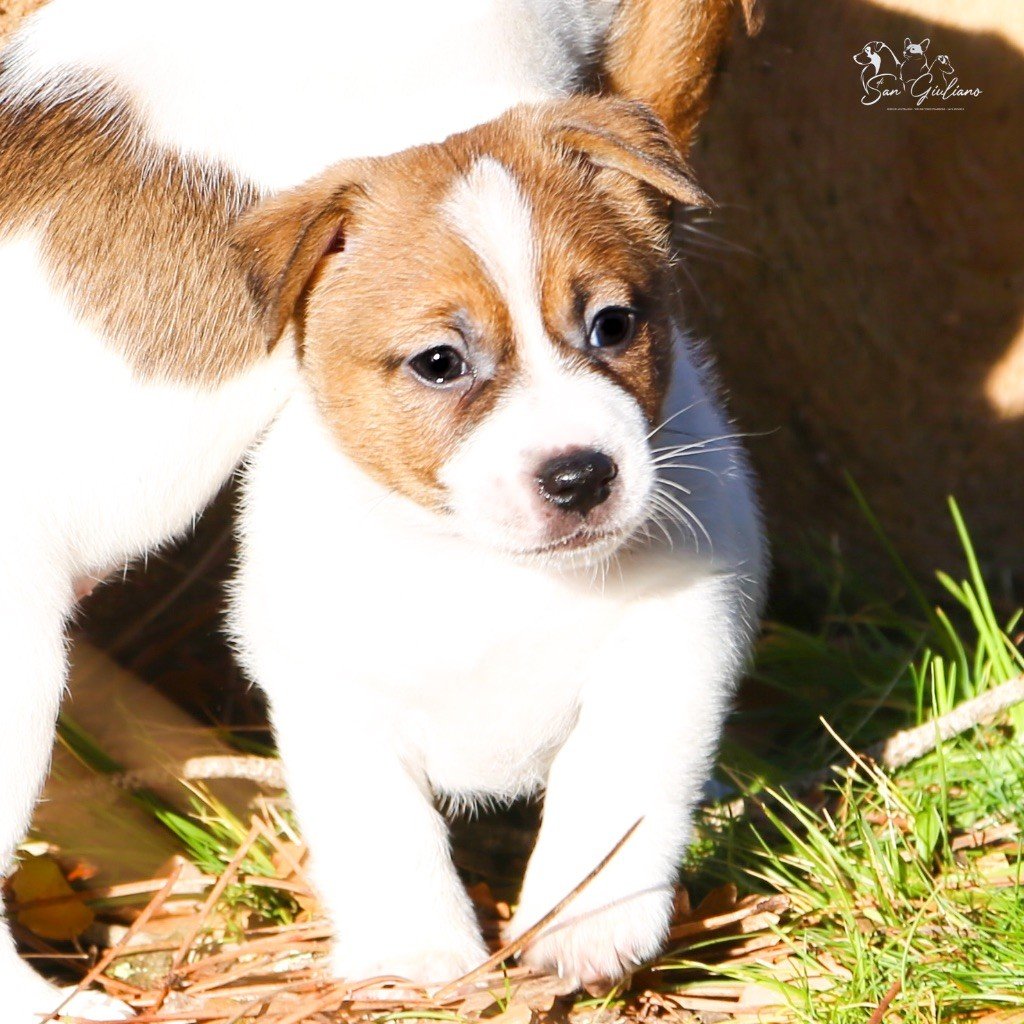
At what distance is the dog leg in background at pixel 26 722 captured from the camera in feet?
9.29

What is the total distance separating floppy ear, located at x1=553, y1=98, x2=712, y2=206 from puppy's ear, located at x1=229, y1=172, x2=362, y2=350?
415 millimetres

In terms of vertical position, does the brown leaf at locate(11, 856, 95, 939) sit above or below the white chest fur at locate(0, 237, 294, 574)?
below

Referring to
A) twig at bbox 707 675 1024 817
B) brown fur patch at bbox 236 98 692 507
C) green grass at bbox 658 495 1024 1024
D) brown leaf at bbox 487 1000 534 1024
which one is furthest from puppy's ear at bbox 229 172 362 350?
twig at bbox 707 675 1024 817

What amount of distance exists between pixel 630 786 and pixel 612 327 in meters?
0.83

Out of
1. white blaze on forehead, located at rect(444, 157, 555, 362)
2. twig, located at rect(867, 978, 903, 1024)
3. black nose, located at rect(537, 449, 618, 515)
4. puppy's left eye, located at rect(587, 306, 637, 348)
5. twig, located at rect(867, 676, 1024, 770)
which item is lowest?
twig, located at rect(867, 676, 1024, 770)

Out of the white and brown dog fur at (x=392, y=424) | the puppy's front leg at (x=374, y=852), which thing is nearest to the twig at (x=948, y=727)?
the white and brown dog fur at (x=392, y=424)

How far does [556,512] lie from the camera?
7.82 ft

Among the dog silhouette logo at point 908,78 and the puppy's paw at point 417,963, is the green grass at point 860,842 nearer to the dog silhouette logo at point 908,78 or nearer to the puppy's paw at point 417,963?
the puppy's paw at point 417,963

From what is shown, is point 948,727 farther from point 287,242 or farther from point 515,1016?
point 287,242

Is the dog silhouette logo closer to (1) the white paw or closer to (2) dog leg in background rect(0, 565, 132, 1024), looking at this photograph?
(1) the white paw

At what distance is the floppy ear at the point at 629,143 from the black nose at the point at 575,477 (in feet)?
1.80

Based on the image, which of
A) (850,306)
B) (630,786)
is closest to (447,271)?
(630,786)

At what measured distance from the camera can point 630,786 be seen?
8.85 feet

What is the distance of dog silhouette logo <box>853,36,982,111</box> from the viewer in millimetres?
4133
